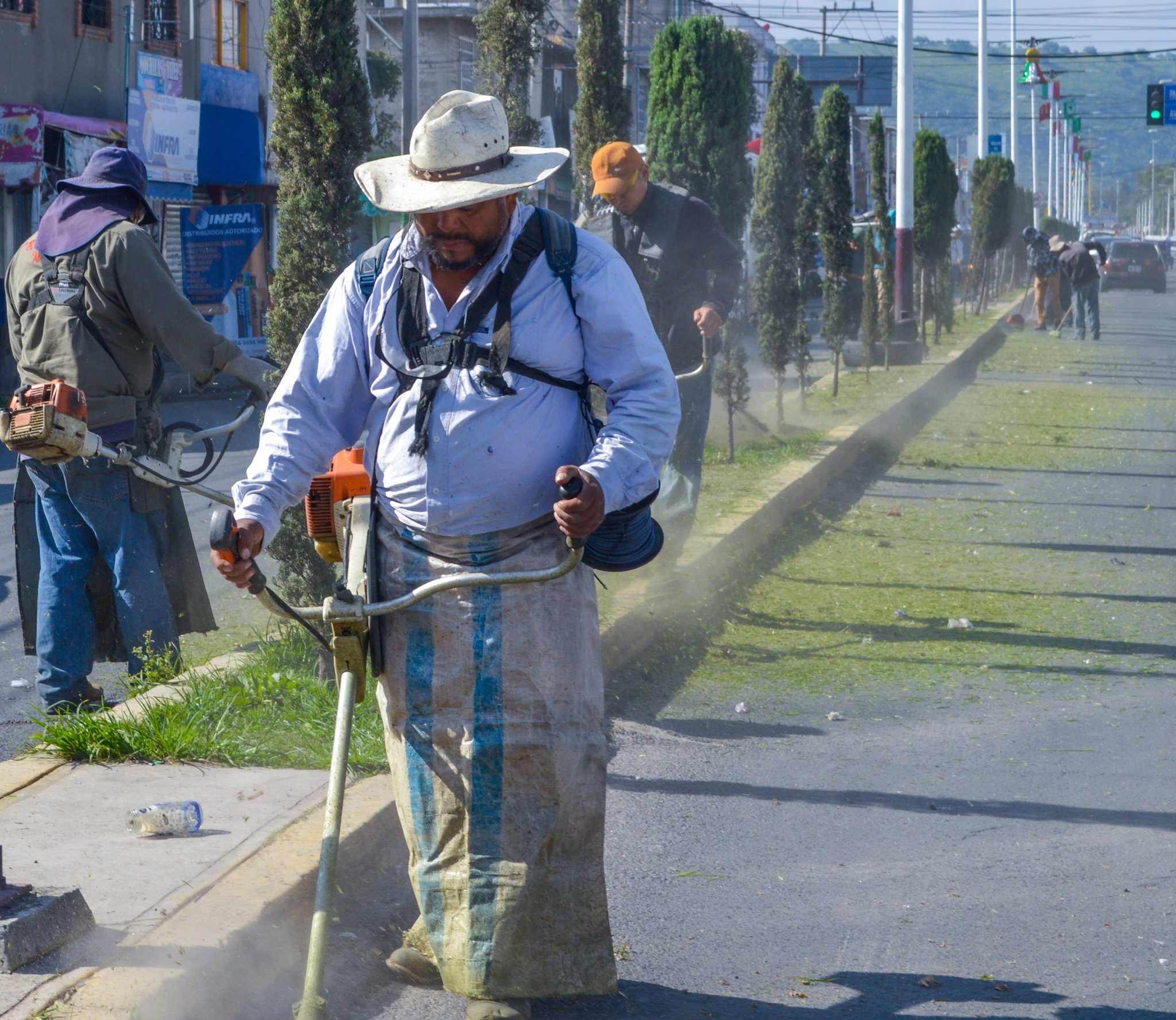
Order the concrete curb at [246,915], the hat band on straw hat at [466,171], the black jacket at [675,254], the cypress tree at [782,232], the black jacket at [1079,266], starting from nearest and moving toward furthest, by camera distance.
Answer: the concrete curb at [246,915] < the hat band on straw hat at [466,171] < the black jacket at [675,254] < the cypress tree at [782,232] < the black jacket at [1079,266]

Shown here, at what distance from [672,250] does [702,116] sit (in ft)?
14.7

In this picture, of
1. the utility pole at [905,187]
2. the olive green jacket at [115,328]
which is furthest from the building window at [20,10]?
the olive green jacket at [115,328]

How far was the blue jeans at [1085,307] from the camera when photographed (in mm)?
27734

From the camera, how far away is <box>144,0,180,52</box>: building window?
76.6 ft

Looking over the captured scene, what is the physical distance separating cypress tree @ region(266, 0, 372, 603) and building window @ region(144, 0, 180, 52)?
748 inches

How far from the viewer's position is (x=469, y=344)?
10.8 ft

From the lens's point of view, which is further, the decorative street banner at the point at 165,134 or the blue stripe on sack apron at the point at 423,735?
the decorative street banner at the point at 165,134

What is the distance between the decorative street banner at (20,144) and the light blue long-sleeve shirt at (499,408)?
17379 millimetres

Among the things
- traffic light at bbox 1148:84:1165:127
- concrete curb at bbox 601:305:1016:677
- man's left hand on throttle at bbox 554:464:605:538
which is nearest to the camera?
man's left hand on throttle at bbox 554:464:605:538

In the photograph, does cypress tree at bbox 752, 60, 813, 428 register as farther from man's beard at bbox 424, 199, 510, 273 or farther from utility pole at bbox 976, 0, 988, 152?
utility pole at bbox 976, 0, 988, 152

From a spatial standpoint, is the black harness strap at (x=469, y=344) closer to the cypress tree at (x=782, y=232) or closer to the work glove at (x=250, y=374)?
the work glove at (x=250, y=374)

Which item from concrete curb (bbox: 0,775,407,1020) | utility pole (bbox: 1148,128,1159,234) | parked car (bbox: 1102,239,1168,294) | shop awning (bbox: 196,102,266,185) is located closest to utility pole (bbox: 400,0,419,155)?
concrete curb (bbox: 0,775,407,1020)

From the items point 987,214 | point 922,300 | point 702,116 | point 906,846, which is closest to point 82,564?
point 906,846

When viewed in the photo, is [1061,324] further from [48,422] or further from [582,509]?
[582,509]
